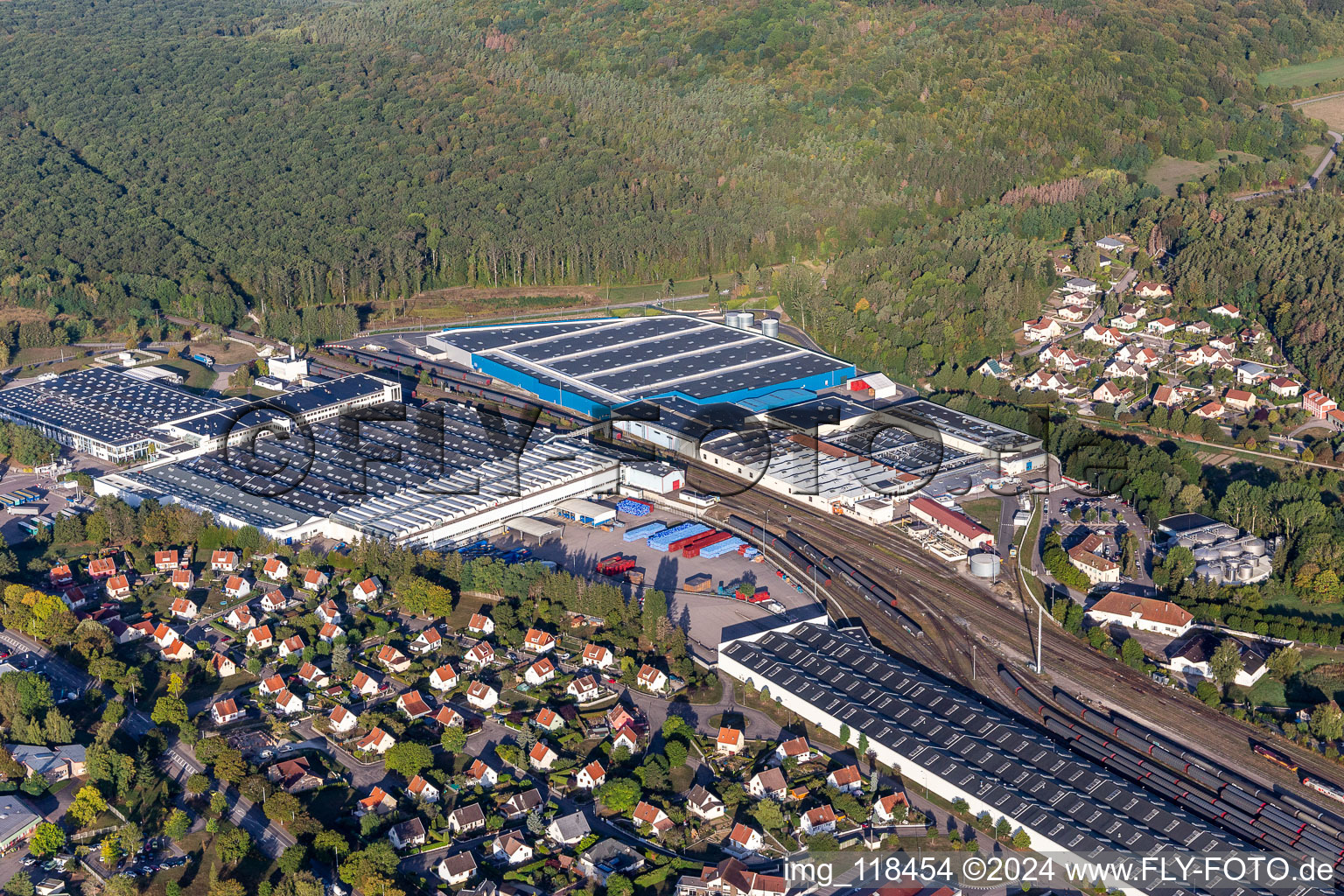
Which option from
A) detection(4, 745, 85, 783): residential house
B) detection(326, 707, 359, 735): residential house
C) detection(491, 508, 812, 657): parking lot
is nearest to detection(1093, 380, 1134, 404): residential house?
detection(491, 508, 812, 657): parking lot

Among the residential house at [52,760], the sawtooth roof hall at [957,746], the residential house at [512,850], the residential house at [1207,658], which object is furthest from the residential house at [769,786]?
the residential house at [52,760]

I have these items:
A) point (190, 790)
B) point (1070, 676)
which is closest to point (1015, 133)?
point (1070, 676)

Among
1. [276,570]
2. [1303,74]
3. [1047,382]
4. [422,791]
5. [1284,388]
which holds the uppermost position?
[1303,74]

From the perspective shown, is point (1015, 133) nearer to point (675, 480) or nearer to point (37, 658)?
point (675, 480)

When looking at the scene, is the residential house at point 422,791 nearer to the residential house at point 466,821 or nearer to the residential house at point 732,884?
the residential house at point 466,821

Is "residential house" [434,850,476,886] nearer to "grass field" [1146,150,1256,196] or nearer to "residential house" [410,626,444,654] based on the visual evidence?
"residential house" [410,626,444,654]

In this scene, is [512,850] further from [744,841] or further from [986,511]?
[986,511]

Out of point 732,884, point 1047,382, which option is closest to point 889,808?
point 732,884
